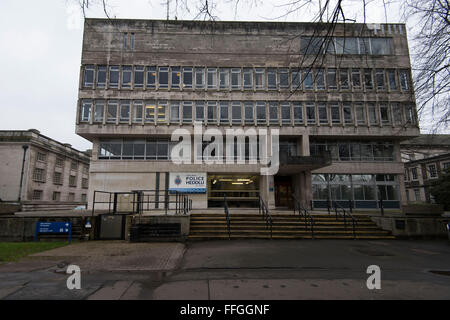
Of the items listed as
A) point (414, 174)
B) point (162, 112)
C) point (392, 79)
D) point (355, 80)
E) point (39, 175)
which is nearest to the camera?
point (162, 112)

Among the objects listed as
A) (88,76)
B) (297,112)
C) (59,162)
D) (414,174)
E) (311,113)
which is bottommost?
(414,174)

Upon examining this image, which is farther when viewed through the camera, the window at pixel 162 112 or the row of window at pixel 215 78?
the row of window at pixel 215 78

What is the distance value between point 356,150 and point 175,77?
21.5 m

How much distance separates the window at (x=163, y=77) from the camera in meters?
24.7

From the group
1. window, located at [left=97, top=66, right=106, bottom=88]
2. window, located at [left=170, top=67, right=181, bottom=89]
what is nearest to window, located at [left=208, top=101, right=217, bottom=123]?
window, located at [left=170, top=67, right=181, bottom=89]

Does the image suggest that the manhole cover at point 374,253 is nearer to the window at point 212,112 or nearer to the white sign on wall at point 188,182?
the white sign on wall at point 188,182

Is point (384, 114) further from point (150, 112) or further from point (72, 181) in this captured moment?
point (72, 181)

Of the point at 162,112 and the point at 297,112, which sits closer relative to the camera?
the point at 162,112

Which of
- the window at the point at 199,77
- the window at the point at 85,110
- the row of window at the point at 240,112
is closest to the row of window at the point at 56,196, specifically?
the window at the point at 85,110

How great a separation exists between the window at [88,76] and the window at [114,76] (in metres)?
1.80

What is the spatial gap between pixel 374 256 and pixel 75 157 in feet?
147

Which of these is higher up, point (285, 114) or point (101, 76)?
point (101, 76)

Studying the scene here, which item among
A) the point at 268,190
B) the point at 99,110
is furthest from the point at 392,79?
the point at 99,110

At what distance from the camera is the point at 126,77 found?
970 inches
